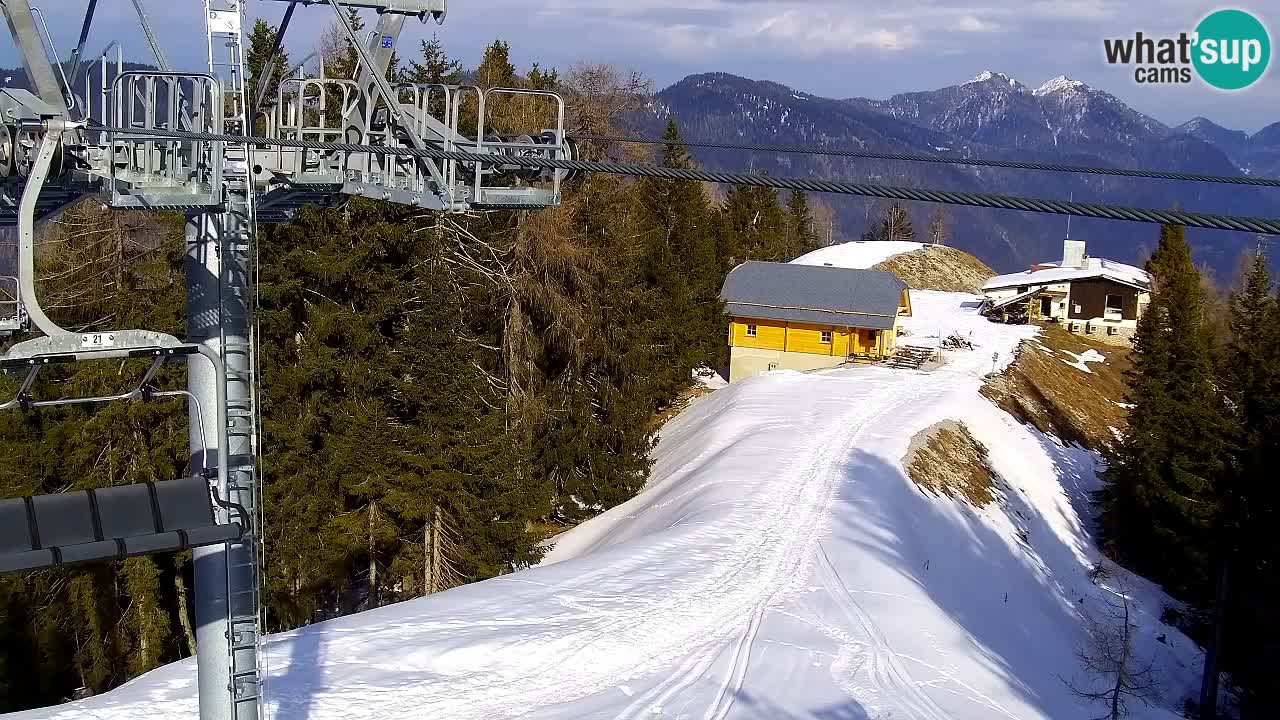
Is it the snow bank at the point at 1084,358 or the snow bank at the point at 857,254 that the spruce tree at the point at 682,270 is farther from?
the snow bank at the point at 857,254

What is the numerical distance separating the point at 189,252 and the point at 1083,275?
63.6 metres

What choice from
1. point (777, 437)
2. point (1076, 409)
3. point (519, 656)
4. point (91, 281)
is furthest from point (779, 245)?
point (519, 656)

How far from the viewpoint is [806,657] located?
19.0 metres

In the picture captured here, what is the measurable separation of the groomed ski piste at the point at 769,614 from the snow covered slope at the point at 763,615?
60 millimetres

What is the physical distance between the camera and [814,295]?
168 ft

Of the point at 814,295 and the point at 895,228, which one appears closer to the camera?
the point at 814,295

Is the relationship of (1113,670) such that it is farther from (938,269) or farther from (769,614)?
(938,269)

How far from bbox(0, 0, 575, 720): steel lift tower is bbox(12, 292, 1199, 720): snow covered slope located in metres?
6.18

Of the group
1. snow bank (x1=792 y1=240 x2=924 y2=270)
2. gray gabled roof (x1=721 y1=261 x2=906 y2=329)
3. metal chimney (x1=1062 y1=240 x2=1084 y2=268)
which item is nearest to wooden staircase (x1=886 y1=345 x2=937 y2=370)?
gray gabled roof (x1=721 y1=261 x2=906 y2=329)

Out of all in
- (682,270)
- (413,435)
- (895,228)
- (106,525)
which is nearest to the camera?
(106,525)

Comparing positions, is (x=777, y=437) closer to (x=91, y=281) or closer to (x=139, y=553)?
(x=91, y=281)

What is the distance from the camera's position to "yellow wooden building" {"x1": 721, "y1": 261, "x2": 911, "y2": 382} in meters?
50.0

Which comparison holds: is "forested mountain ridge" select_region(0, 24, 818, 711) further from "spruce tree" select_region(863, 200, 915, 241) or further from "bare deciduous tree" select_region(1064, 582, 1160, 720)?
"spruce tree" select_region(863, 200, 915, 241)

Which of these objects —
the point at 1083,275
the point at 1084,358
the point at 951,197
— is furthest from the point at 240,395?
the point at 1083,275
